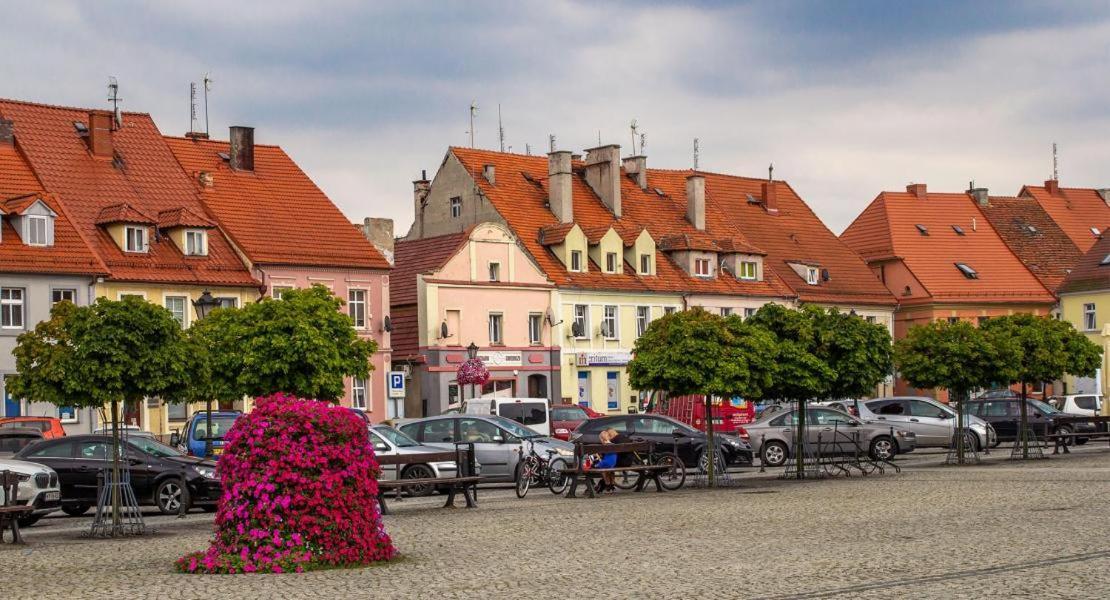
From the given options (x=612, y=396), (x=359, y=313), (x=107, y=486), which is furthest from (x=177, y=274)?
(x=107, y=486)

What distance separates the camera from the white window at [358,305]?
197ft

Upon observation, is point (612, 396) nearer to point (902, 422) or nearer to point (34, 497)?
point (902, 422)

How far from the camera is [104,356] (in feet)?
77.8

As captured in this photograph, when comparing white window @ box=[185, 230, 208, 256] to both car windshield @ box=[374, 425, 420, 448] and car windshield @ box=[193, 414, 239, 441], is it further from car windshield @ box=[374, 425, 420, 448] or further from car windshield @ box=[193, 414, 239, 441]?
car windshield @ box=[374, 425, 420, 448]

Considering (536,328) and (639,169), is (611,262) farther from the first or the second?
(639,169)

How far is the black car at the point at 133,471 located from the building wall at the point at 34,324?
783 inches

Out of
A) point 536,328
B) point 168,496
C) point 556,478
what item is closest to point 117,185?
point 536,328

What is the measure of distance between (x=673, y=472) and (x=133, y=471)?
10126 millimetres

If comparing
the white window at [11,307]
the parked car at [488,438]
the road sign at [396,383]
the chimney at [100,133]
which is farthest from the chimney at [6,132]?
the parked car at [488,438]

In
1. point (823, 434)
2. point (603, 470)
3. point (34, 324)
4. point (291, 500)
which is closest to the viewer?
point (291, 500)

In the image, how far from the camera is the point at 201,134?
2520 inches

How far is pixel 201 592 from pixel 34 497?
1181cm

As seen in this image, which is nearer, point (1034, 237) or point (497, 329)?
point (497, 329)

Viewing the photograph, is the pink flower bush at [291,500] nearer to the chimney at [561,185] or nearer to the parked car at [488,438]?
the parked car at [488,438]
